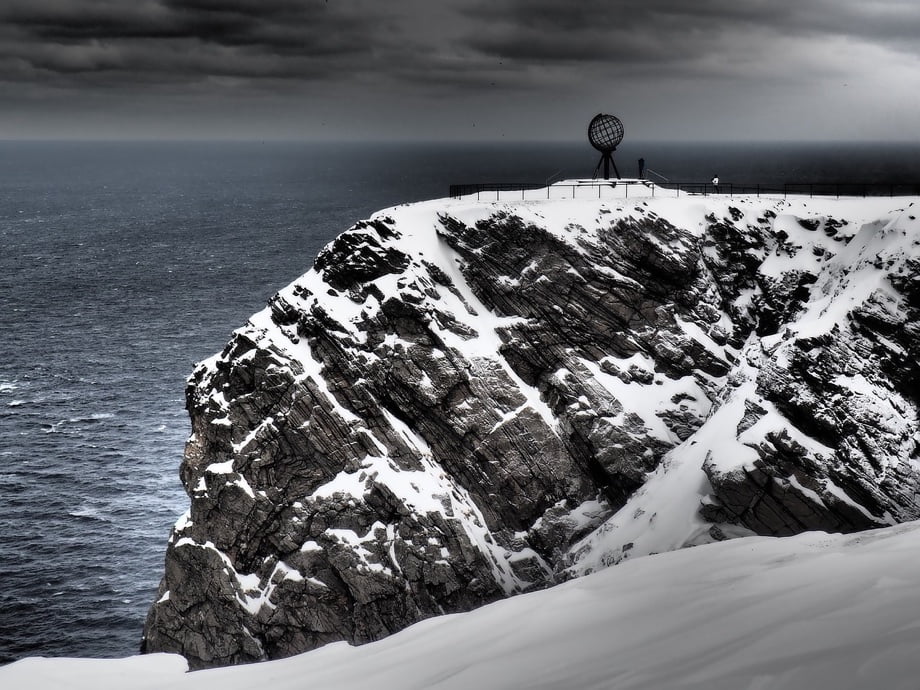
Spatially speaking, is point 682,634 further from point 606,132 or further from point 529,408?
point 606,132

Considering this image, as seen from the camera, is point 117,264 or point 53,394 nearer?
point 53,394

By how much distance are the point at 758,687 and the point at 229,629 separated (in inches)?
1579

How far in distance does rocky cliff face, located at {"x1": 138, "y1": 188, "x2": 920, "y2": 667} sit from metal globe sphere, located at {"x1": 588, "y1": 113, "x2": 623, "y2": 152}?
11.9 m

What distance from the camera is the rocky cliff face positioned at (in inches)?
1761

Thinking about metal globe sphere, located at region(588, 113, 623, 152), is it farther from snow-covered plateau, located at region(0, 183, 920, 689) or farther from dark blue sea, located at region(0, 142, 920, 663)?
dark blue sea, located at region(0, 142, 920, 663)

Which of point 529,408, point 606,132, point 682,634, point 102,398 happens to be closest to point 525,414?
point 529,408

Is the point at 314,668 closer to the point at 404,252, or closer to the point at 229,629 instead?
the point at 229,629

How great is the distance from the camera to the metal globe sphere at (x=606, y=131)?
7206cm

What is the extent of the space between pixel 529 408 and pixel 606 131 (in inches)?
1166

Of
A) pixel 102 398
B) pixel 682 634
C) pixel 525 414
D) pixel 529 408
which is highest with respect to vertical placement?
pixel 682 634

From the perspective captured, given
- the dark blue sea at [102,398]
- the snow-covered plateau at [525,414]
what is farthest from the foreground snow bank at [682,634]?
the dark blue sea at [102,398]

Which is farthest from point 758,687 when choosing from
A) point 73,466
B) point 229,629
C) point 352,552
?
point 73,466

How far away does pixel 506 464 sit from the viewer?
175 ft

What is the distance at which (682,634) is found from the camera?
63.6 feet
